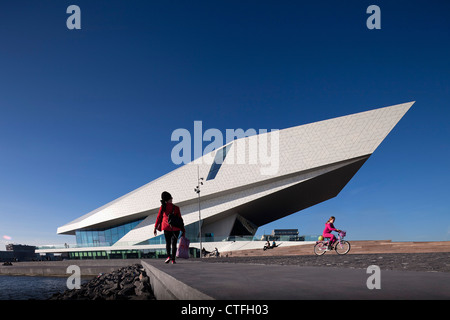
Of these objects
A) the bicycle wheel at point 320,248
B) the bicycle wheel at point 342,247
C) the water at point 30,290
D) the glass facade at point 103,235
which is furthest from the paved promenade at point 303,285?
the glass facade at point 103,235

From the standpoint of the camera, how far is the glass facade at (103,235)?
42.7m

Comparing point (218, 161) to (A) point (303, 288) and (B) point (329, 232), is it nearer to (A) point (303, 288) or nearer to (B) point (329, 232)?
(B) point (329, 232)

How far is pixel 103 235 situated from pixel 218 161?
2025cm

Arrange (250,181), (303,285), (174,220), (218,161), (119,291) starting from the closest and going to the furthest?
(303,285)
(119,291)
(174,220)
(250,181)
(218,161)

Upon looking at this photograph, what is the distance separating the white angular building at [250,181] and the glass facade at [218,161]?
3 centimetres

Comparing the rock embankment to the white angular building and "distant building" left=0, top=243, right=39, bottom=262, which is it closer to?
the white angular building

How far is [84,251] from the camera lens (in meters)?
42.8

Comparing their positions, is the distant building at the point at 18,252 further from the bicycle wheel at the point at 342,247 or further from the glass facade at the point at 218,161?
the bicycle wheel at the point at 342,247

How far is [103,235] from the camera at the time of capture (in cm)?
4419

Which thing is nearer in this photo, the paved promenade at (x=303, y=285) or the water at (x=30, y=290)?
the paved promenade at (x=303, y=285)

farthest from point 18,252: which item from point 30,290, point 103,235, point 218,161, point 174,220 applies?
point 174,220

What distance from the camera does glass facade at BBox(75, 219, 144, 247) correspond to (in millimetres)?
42722
